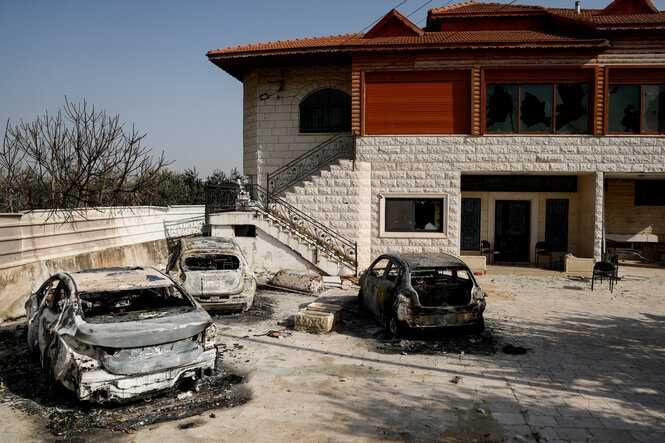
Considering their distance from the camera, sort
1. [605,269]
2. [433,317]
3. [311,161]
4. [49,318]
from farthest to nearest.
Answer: [311,161] → [605,269] → [433,317] → [49,318]

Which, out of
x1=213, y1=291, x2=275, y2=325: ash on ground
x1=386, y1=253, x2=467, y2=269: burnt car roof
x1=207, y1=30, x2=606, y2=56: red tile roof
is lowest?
x1=213, y1=291, x2=275, y2=325: ash on ground

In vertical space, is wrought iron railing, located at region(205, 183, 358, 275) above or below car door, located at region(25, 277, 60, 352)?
above

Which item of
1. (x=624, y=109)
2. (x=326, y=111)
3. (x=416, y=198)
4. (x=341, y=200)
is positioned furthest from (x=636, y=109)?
(x=326, y=111)

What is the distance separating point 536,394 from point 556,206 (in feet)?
47.7

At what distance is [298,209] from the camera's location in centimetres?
1769

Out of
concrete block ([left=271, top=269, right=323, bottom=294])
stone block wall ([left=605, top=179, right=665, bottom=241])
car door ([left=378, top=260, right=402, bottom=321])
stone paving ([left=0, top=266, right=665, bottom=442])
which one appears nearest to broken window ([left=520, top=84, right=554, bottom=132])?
stone block wall ([left=605, top=179, right=665, bottom=241])

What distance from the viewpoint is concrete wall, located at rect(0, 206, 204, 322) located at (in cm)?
1023

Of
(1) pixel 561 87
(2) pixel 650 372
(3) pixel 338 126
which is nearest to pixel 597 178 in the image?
(1) pixel 561 87

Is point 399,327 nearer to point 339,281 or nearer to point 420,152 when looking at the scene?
point 339,281

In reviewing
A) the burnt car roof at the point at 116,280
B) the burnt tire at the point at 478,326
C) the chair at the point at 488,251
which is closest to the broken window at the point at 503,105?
the chair at the point at 488,251

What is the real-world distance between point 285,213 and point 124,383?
12.2 metres

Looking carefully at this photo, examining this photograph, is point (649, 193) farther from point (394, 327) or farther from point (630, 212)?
point (394, 327)

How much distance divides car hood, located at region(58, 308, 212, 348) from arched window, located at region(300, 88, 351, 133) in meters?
14.7

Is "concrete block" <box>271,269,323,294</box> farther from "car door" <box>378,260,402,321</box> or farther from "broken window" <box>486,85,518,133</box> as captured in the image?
"broken window" <box>486,85,518,133</box>
